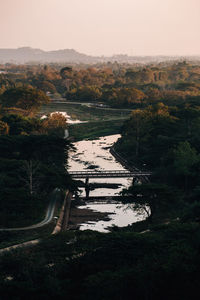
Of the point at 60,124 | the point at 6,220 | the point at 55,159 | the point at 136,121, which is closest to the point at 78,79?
the point at 60,124

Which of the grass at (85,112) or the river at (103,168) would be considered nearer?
the river at (103,168)

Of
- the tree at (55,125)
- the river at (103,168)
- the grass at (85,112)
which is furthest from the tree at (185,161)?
the grass at (85,112)

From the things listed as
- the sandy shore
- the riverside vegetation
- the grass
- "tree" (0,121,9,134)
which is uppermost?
"tree" (0,121,9,134)

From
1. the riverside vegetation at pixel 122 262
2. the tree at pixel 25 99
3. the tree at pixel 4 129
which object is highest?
the tree at pixel 25 99

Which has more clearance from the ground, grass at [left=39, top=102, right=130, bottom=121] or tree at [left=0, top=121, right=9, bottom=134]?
tree at [left=0, top=121, right=9, bottom=134]

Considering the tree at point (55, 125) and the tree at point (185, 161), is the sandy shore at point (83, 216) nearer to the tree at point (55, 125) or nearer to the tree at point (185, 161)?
the tree at point (185, 161)

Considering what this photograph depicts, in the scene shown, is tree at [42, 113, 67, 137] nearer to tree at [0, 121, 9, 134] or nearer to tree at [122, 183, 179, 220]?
tree at [0, 121, 9, 134]

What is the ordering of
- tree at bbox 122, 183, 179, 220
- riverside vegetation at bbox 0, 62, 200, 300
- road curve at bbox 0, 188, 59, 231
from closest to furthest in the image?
1. riverside vegetation at bbox 0, 62, 200, 300
2. road curve at bbox 0, 188, 59, 231
3. tree at bbox 122, 183, 179, 220

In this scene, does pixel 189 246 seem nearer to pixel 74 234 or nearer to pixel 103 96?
pixel 74 234

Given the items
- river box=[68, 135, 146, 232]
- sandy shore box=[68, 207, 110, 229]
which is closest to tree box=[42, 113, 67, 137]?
river box=[68, 135, 146, 232]
